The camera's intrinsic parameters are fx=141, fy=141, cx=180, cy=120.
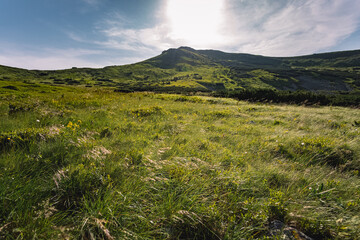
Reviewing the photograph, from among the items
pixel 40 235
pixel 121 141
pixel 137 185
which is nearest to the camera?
pixel 40 235

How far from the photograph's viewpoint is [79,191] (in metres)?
2.14

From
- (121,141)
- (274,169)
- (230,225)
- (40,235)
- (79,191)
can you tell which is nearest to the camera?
(40,235)

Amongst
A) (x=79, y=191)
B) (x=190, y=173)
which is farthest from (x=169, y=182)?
(x=79, y=191)

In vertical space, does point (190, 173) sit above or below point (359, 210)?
above

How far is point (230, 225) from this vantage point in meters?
1.98

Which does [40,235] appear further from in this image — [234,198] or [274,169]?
[274,169]

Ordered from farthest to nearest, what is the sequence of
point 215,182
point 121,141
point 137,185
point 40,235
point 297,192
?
point 121,141 → point 215,182 → point 297,192 → point 137,185 → point 40,235

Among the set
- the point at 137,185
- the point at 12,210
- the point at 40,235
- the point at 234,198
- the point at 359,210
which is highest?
the point at 12,210

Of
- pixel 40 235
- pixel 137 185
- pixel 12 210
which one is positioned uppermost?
pixel 12 210

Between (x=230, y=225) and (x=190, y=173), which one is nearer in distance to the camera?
(x=230, y=225)

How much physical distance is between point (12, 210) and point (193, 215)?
2.12 m

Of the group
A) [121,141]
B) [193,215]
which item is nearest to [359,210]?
[193,215]

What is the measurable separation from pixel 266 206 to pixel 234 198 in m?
0.48

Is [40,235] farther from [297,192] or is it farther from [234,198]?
[297,192]
